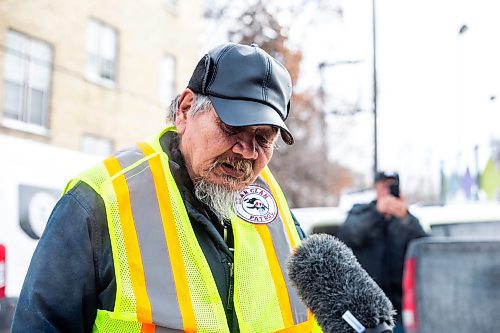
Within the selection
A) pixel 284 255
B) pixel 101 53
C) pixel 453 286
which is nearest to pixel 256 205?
pixel 284 255

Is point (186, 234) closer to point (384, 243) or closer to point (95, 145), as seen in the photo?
point (384, 243)

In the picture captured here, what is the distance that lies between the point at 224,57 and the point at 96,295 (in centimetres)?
75

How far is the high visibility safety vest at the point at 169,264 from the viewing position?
5.93 feet

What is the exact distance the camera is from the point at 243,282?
1.97 meters

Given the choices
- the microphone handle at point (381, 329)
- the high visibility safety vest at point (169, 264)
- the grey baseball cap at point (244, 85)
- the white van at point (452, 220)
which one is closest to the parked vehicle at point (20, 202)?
the white van at point (452, 220)

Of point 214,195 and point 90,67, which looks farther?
point 90,67

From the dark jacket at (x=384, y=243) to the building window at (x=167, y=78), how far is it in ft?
43.4

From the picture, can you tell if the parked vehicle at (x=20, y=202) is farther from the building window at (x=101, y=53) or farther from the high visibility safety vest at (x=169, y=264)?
the building window at (x=101, y=53)

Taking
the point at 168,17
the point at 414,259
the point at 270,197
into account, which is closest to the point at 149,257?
the point at 270,197

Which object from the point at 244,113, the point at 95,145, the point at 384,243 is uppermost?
the point at 95,145

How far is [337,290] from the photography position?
166cm

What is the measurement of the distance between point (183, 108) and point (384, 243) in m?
3.78

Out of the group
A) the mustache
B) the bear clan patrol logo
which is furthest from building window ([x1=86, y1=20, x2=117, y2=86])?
the mustache

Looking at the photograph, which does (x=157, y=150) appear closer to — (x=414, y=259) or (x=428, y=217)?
(x=414, y=259)
